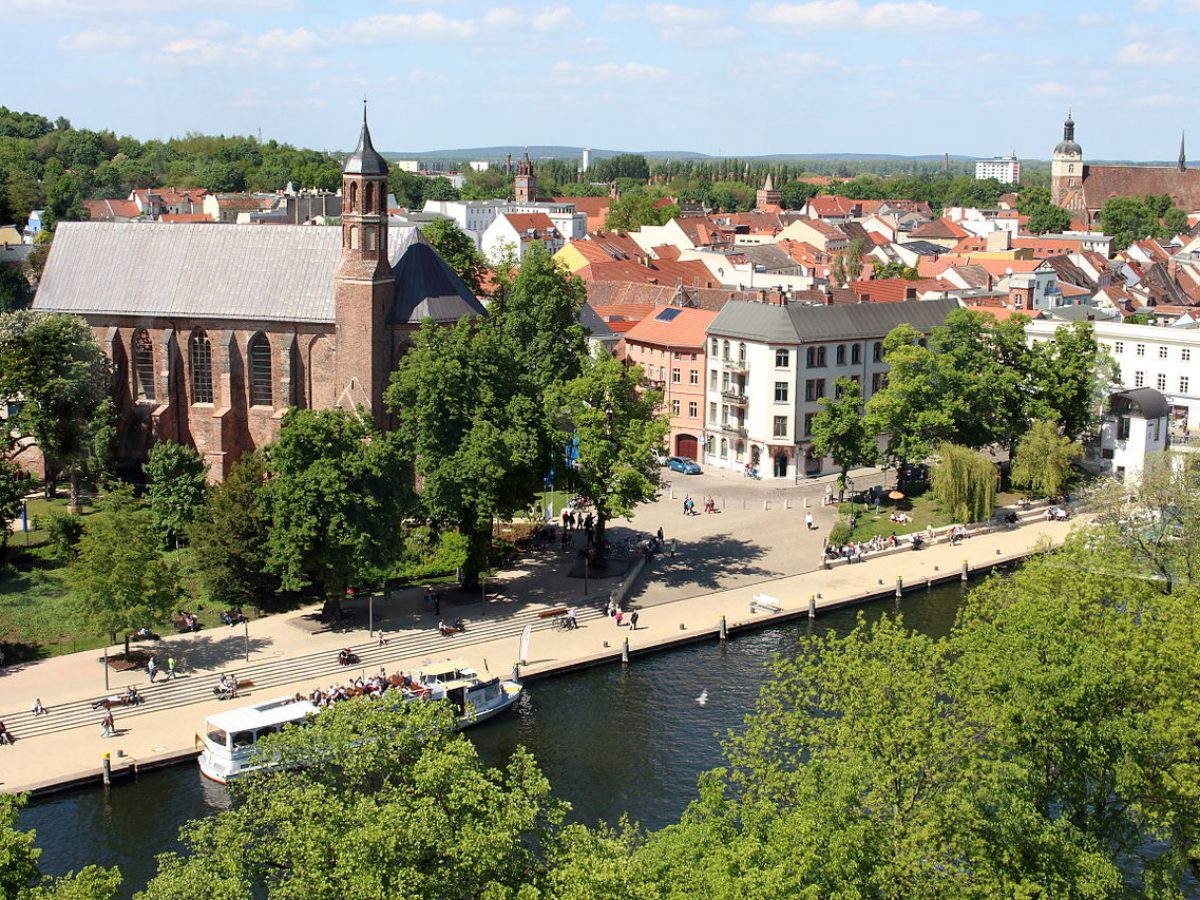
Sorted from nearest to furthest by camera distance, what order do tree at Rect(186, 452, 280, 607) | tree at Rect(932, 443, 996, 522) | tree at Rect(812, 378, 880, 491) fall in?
tree at Rect(186, 452, 280, 607)
tree at Rect(932, 443, 996, 522)
tree at Rect(812, 378, 880, 491)

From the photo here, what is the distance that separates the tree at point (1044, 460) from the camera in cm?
8769

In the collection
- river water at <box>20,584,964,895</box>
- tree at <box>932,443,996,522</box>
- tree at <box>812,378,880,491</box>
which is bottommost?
river water at <box>20,584,964,895</box>

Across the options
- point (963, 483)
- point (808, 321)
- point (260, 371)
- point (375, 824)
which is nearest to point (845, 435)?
point (963, 483)

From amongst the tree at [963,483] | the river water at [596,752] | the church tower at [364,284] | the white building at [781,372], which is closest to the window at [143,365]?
the church tower at [364,284]

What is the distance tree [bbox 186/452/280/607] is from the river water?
→ 13781 mm

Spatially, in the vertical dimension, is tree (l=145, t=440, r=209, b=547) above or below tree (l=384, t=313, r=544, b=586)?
below

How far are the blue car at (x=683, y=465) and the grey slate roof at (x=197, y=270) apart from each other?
24.7 m

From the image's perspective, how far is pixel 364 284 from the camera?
79.9 meters

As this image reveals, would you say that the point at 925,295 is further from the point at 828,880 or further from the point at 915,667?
the point at 828,880

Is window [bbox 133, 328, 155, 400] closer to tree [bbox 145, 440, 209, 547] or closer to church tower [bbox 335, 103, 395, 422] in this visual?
tree [bbox 145, 440, 209, 547]

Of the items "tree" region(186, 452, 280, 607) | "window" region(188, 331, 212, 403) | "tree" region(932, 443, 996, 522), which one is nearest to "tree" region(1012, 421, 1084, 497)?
"tree" region(932, 443, 996, 522)

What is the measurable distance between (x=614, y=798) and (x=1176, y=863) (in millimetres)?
20063

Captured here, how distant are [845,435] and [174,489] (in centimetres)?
→ 3888

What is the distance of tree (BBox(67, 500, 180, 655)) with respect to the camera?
194ft
